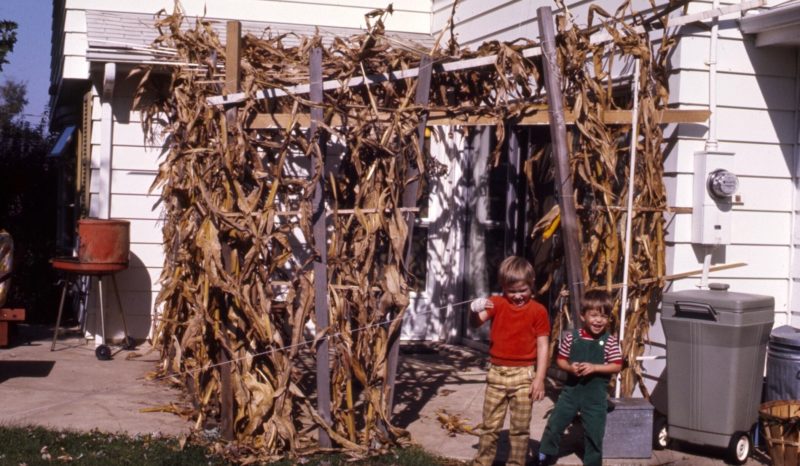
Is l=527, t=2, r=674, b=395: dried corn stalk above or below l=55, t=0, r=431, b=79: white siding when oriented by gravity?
below

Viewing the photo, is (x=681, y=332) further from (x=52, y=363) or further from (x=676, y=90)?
(x=52, y=363)

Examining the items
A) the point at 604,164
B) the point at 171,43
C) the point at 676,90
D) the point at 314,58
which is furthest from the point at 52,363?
the point at 676,90

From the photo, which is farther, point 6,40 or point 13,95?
point 13,95

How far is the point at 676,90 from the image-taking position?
23.6ft

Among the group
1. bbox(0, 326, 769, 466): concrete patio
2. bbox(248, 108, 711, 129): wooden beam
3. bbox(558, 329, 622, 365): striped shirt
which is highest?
bbox(248, 108, 711, 129): wooden beam

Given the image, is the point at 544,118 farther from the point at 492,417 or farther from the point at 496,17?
the point at 496,17

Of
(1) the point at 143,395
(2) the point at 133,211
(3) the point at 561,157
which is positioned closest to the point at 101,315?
(2) the point at 133,211

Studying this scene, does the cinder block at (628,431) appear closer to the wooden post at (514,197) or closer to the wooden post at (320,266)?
the wooden post at (320,266)

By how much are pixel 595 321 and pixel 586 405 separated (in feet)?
1.73

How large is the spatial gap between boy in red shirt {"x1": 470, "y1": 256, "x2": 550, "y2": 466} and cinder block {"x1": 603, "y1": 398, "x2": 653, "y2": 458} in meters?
0.63

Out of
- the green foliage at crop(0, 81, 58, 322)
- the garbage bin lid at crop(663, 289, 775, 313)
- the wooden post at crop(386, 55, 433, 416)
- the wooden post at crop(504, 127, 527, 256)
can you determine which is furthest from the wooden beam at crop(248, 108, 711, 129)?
the green foliage at crop(0, 81, 58, 322)

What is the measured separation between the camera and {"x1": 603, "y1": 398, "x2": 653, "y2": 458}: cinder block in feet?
20.6

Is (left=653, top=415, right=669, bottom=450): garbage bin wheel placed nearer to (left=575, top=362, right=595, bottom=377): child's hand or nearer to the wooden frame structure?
the wooden frame structure

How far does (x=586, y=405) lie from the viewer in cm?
605
